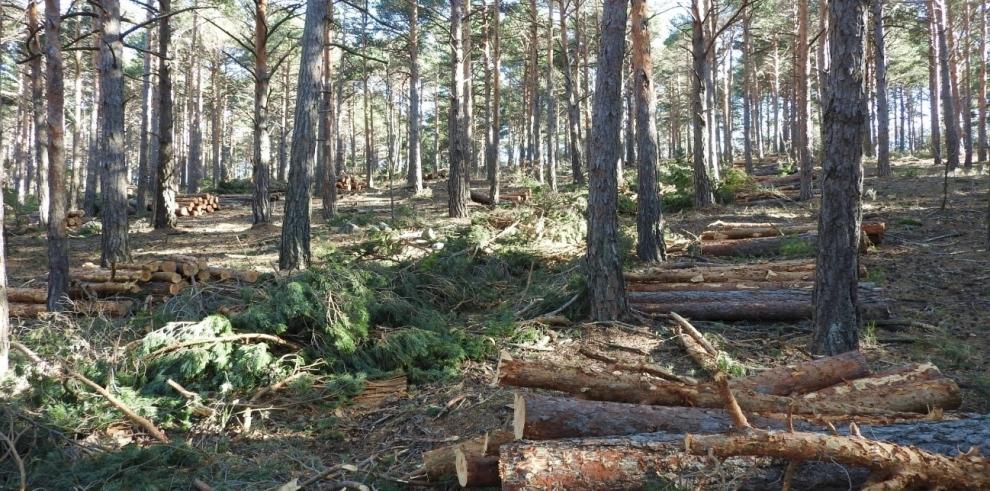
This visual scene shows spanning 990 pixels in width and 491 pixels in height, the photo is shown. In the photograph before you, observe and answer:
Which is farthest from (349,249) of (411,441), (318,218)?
(318,218)

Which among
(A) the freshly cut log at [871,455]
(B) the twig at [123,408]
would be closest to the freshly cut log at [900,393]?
(A) the freshly cut log at [871,455]

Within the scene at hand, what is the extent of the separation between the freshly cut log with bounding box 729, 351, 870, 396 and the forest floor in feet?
3.73

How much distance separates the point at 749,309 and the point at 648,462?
464 cm

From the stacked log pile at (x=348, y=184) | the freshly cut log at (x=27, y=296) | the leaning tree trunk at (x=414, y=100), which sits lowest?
the freshly cut log at (x=27, y=296)

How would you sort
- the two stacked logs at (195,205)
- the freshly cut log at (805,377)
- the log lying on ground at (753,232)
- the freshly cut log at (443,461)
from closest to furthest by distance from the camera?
the freshly cut log at (443,461)
the freshly cut log at (805,377)
the log lying on ground at (753,232)
the two stacked logs at (195,205)

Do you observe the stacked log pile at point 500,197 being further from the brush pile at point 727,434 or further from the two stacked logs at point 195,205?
the brush pile at point 727,434

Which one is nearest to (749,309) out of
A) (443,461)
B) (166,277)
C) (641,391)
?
(641,391)

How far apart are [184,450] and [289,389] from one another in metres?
1.29

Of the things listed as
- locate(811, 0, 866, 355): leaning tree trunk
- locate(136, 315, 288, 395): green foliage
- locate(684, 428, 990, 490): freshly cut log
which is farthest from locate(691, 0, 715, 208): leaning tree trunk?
locate(684, 428, 990, 490): freshly cut log

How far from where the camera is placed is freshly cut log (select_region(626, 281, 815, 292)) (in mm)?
7363

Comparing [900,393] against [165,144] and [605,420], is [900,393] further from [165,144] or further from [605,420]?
[165,144]

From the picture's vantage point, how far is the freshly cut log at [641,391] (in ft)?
11.4

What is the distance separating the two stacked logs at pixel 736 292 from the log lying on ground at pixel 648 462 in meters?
3.86

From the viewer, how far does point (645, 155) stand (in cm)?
983
